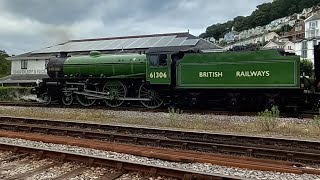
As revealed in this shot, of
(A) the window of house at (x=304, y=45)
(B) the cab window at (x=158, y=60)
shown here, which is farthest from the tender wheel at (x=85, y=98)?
(A) the window of house at (x=304, y=45)

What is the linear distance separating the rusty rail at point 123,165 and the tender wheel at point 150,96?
10760 millimetres

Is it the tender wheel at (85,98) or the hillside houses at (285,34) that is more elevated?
the hillside houses at (285,34)

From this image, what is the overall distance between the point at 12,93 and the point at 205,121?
765 inches

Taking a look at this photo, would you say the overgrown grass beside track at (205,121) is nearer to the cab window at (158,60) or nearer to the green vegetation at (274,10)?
the cab window at (158,60)

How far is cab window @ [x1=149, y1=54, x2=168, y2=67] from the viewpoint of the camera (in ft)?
57.3

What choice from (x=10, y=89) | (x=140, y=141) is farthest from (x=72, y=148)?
(x=10, y=89)

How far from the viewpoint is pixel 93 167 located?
21.1 ft

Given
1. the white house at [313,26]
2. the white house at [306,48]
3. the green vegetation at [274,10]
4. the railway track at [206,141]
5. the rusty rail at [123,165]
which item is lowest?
the railway track at [206,141]

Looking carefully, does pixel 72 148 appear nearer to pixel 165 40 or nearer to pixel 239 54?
pixel 239 54

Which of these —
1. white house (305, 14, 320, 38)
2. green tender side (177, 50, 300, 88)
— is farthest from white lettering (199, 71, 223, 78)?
white house (305, 14, 320, 38)

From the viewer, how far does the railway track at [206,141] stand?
802 centimetres

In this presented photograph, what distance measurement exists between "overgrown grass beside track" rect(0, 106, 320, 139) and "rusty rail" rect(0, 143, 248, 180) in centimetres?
577

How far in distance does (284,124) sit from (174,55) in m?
6.96

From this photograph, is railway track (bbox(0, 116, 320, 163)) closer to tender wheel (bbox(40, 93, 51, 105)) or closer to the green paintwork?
the green paintwork
